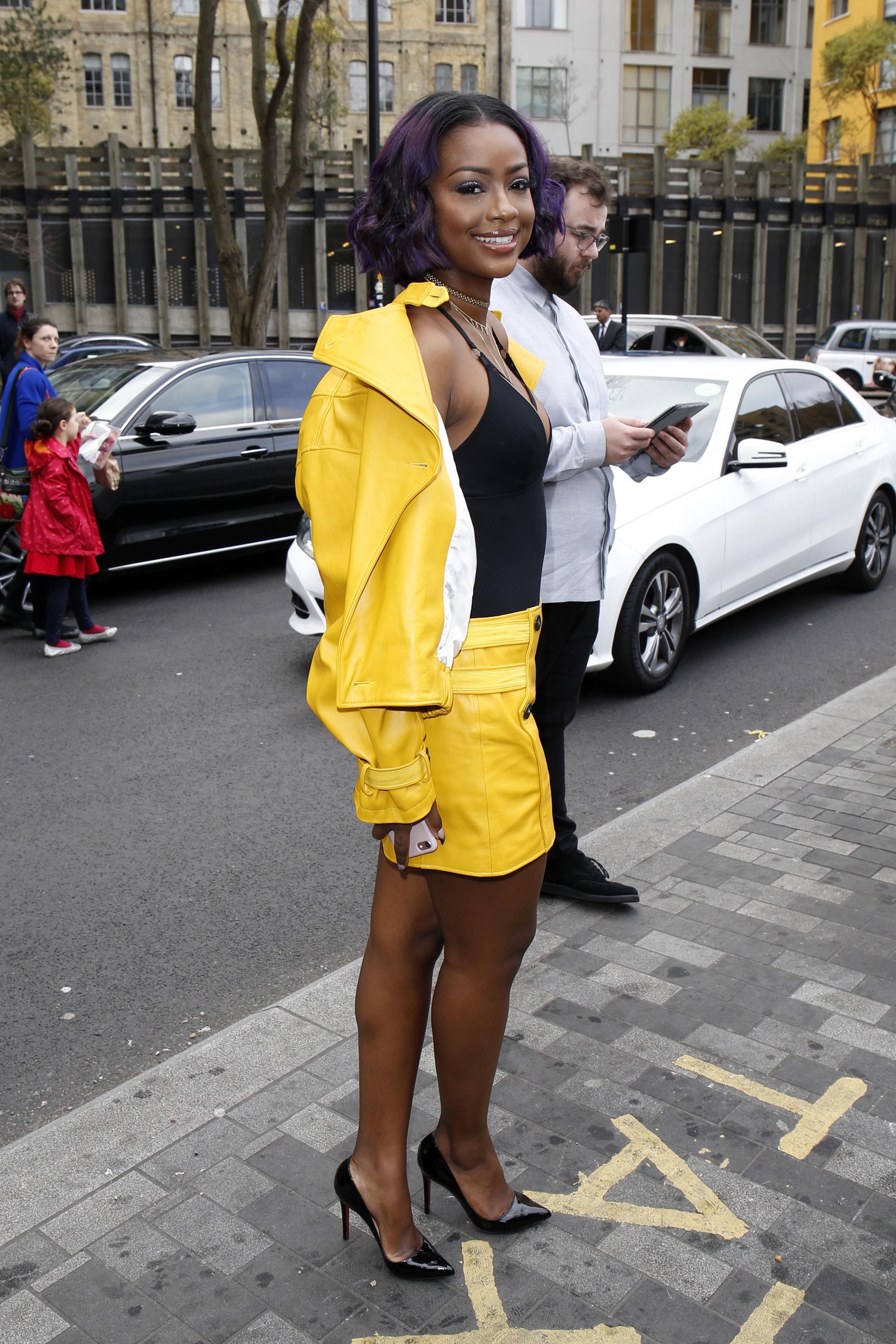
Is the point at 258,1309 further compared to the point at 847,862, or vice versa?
the point at 847,862

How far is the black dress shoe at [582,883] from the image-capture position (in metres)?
3.99

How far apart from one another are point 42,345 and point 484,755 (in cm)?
759

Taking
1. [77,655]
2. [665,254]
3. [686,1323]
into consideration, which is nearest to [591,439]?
[686,1323]

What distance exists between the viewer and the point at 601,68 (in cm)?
5919

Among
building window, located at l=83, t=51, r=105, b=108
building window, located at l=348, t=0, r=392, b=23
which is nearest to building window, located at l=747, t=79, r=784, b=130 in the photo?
building window, located at l=348, t=0, r=392, b=23

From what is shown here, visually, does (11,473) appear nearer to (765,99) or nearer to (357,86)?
(357,86)

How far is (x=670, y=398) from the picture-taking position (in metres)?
7.41

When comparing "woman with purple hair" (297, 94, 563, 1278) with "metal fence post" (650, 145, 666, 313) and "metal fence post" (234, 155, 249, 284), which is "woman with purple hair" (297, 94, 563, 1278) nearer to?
"metal fence post" (234, 155, 249, 284)

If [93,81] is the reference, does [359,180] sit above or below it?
below

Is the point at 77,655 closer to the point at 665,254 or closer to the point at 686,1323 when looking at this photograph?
the point at 686,1323

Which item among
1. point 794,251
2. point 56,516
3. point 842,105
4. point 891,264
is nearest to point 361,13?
point 842,105

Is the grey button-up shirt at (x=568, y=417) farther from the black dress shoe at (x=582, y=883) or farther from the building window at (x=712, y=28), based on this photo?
the building window at (x=712, y=28)

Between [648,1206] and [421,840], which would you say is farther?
[648,1206]

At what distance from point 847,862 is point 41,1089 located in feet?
8.83
